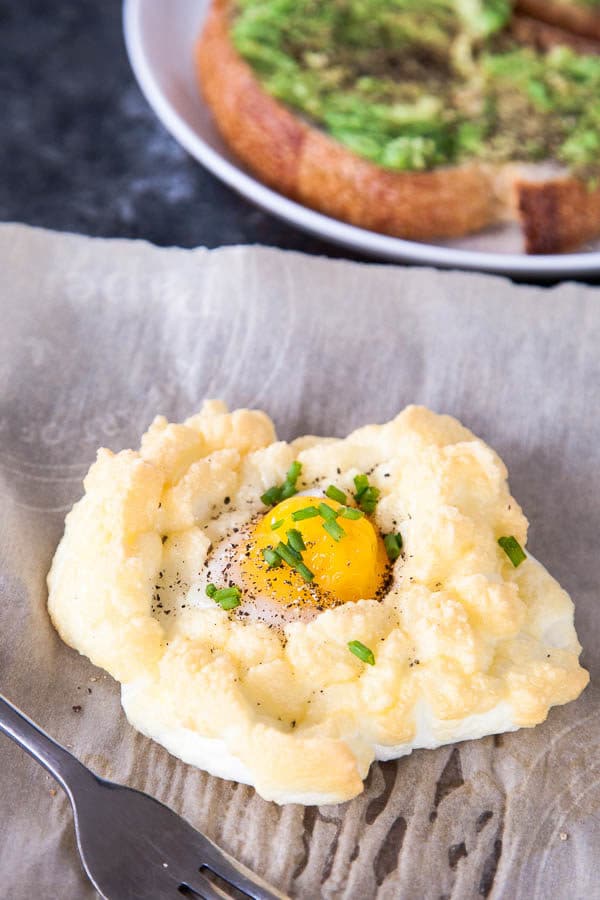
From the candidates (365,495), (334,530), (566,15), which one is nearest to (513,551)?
(365,495)

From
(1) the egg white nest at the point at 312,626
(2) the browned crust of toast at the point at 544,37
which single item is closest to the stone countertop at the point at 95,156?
(2) the browned crust of toast at the point at 544,37

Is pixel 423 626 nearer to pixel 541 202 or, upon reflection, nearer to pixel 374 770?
pixel 374 770

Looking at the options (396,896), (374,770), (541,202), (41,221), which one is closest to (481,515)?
(374,770)

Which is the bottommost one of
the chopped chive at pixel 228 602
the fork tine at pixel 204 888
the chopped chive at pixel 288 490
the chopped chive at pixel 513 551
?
the fork tine at pixel 204 888

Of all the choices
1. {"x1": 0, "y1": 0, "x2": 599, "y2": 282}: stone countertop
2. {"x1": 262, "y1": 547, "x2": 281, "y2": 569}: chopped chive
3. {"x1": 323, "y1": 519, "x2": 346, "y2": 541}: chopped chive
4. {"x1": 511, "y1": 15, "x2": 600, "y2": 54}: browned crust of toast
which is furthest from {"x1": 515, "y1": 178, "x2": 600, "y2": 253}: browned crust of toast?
{"x1": 262, "y1": 547, "x2": 281, "y2": 569}: chopped chive

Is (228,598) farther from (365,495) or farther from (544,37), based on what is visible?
(544,37)

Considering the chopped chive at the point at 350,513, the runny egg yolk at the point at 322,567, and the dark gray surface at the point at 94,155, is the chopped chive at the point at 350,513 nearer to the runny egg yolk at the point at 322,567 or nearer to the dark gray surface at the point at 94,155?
the runny egg yolk at the point at 322,567

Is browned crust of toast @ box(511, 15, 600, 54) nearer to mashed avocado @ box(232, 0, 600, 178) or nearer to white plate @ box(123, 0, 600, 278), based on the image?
mashed avocado @ box(232, 0, 600, 178)
